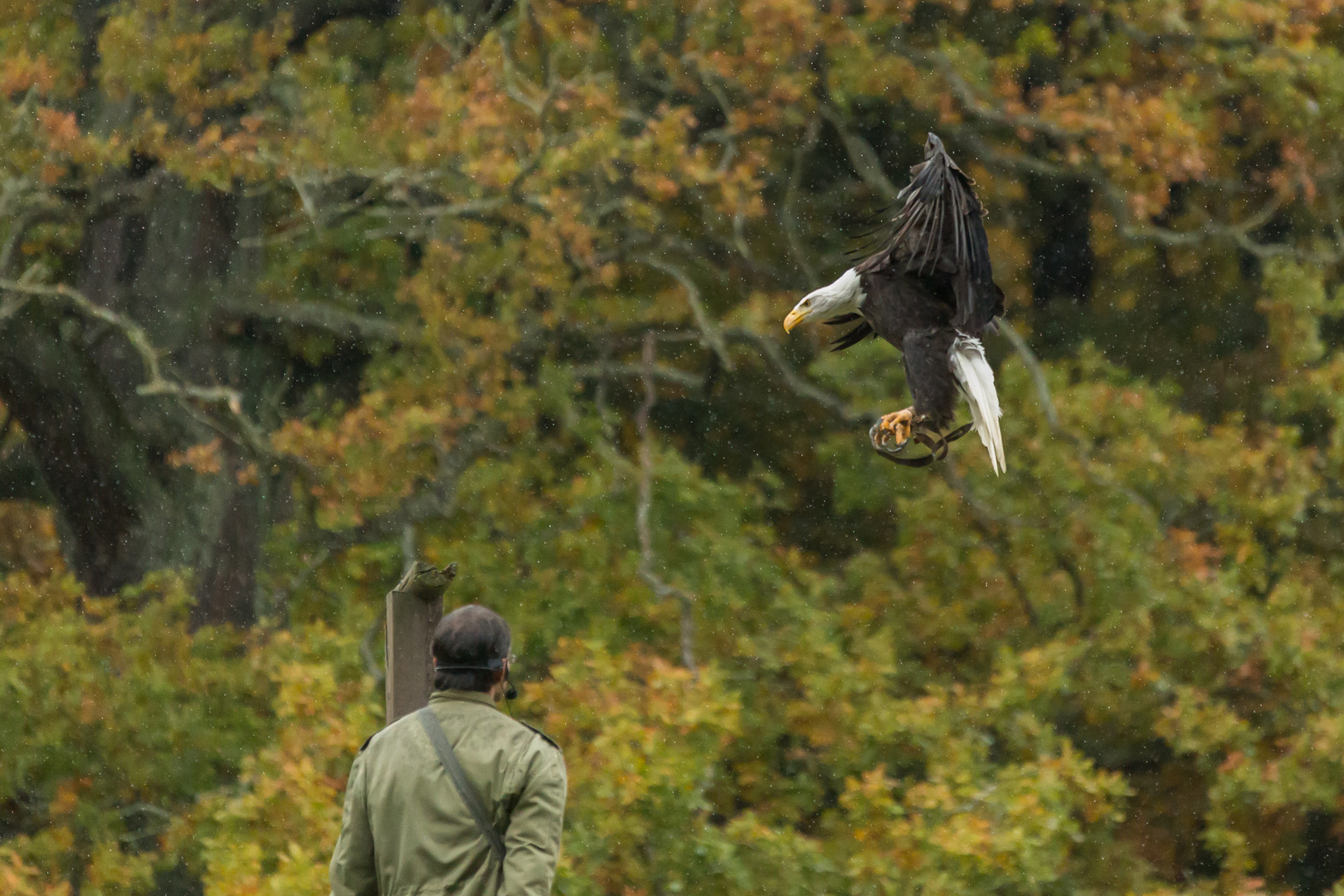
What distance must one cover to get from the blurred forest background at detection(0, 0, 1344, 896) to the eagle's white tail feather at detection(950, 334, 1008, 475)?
429 cm

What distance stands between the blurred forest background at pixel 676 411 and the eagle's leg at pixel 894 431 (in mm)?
4169

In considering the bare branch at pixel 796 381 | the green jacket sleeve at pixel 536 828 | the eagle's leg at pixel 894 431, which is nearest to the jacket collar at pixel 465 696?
the green jacket sleeve at pixel 536 828

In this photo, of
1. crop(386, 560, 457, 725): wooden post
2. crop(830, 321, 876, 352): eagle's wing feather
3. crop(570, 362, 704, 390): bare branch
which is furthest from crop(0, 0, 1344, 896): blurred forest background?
crop(830, 321, 876, 352): eagle's wing feather

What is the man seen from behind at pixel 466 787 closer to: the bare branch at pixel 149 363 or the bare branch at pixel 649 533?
the bare branch at pixel 649 533

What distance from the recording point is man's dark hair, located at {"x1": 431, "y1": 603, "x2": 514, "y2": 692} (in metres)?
2.24

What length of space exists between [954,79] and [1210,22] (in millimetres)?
1199

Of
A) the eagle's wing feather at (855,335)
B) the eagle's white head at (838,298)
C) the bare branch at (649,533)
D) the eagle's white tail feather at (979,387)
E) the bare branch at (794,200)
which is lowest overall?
the bare branch at (649,533)

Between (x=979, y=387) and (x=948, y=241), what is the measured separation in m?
0.21

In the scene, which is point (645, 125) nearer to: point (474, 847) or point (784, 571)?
point (784, 571)

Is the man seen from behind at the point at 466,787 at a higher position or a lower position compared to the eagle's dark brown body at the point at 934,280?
lower

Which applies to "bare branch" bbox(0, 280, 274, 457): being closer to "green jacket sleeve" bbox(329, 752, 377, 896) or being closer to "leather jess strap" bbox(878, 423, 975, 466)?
"green jacket sleeve" bbox(329, 752, 377, 896)

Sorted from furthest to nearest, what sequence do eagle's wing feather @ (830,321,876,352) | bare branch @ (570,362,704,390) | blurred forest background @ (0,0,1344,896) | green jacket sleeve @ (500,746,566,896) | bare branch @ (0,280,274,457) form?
bare branch @ (570,362,704,390) → bare branch @ (0,280,274,457) → blurred forest background @ (0,0,1344,896) → eagle's wing feather @ (830,321,876,352) → green jacket sleeve @ (500,746,566,896)

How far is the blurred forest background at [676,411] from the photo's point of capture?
23.2ft

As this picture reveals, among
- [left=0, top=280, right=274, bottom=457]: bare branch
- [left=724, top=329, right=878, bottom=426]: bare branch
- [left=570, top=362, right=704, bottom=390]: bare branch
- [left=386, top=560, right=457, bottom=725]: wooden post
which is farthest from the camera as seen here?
[left=570, top=362, right=704, bottom=390]: bare branch
